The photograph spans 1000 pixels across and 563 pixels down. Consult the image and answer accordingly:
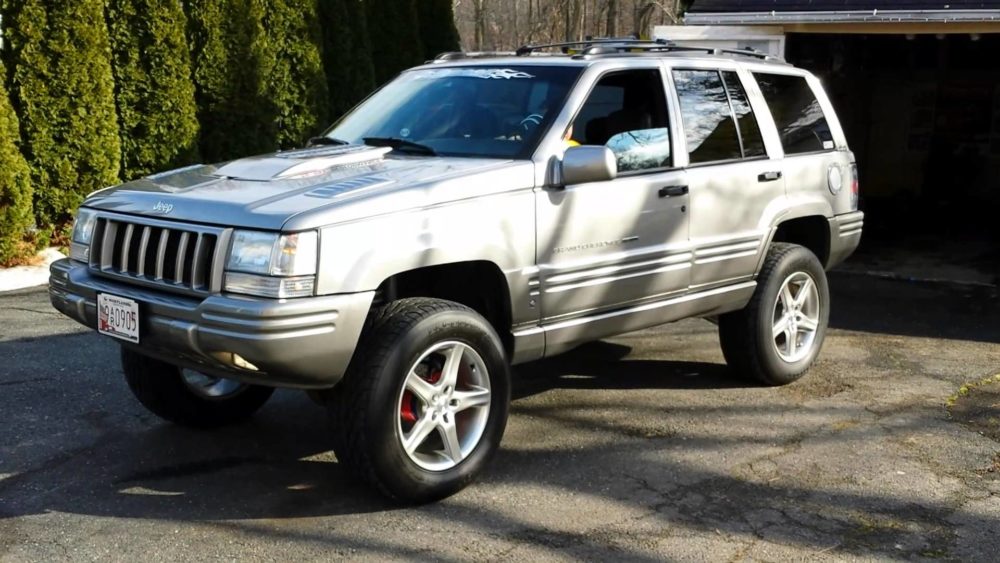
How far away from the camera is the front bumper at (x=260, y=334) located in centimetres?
397

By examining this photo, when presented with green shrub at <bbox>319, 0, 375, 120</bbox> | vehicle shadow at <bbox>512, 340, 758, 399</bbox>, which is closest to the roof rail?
vehicle shadow at <bbox>512, 340, 758, 399</bbox>

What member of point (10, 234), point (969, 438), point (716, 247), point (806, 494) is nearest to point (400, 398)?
point (806, 494)

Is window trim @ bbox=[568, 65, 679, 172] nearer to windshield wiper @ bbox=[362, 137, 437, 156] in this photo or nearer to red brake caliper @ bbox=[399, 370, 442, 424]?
windshield wiper @ bbox=[362, 137, 437, 156]

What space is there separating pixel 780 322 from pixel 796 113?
1333 millimetres

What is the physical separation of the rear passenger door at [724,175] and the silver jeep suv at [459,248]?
16 millimetres

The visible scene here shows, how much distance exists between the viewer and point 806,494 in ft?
15.3

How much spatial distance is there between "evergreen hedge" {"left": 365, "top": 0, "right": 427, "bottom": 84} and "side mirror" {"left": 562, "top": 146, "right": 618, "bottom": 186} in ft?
35.7

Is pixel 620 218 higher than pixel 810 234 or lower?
higher

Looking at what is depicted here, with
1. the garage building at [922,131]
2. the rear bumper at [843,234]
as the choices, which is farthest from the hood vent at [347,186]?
the garage building at [922,131]

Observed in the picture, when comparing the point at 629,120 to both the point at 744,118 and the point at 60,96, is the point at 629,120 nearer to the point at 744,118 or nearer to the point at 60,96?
the point at 744,118

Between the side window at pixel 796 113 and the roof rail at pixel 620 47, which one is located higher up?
the roof rail at pixel 620 47

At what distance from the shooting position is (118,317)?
4398mm

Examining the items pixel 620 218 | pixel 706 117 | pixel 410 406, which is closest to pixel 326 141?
pixel 620 218

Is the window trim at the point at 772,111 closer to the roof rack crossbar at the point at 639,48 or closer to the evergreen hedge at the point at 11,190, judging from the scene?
the roof rack crossbar at the point at 639,48
